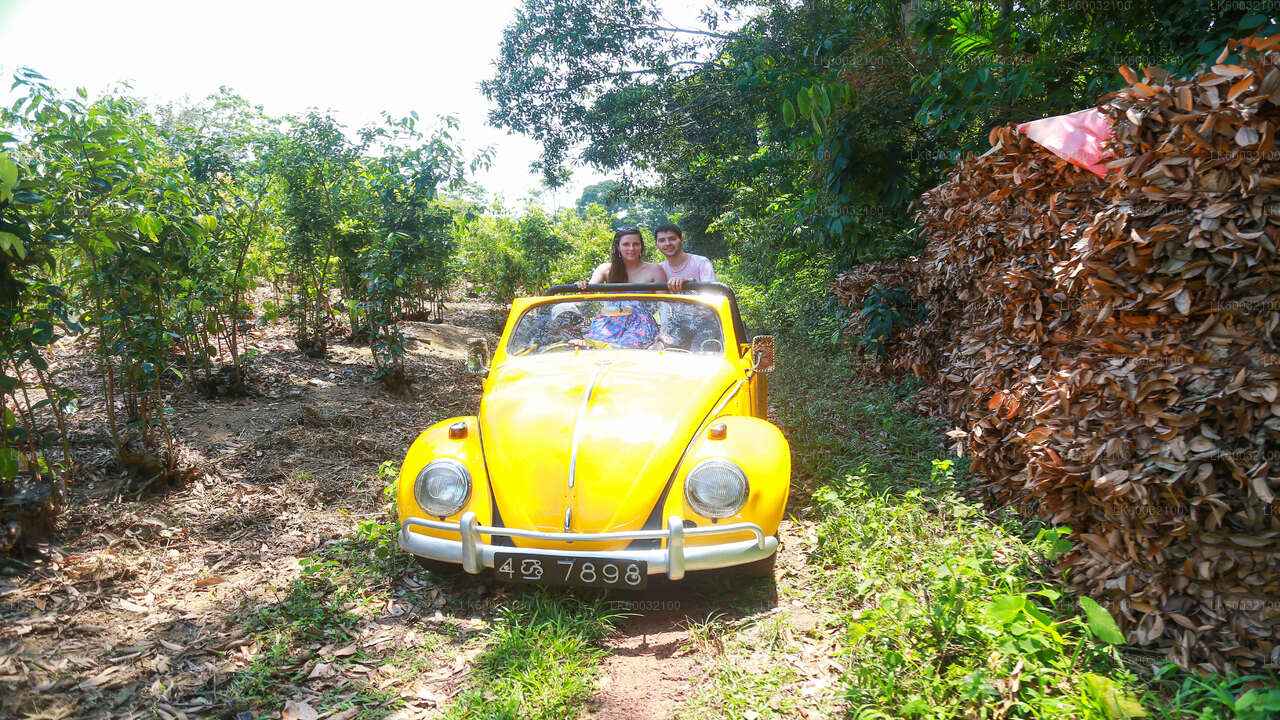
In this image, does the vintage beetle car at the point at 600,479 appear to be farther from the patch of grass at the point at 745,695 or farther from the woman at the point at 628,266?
Answer: the woman at the point at 628,266

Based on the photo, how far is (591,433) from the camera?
3.13 m

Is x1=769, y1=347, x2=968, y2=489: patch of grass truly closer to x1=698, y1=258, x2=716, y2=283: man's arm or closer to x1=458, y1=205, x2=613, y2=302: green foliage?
x1=698, y1=258, x2=716, y2=283: man's arm

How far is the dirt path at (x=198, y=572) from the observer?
2402 millimetres

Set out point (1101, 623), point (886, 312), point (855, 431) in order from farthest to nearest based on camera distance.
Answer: point (886, 312)
point (855, 431)
point (1101, 623)

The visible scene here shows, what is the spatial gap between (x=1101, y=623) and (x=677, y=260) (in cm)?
492

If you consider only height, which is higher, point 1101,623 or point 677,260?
point 677,260

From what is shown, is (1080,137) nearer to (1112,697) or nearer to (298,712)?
(1112,697)

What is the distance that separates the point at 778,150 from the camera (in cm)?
1133

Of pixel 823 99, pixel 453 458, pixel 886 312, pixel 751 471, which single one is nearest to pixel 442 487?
pixel 453 458

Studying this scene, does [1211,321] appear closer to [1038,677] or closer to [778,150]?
[1038,677]

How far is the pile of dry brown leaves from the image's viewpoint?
7.14ft

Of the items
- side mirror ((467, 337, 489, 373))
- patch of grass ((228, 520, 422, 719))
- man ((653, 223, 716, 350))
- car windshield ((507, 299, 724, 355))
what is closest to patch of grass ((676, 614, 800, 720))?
patch of grass ((228, 520, 422, 719))

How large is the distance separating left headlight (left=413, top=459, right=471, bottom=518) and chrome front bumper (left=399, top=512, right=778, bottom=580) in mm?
171

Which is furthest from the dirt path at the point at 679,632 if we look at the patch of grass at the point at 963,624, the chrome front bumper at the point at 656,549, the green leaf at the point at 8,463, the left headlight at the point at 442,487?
the green leaf at the point at 8,463
